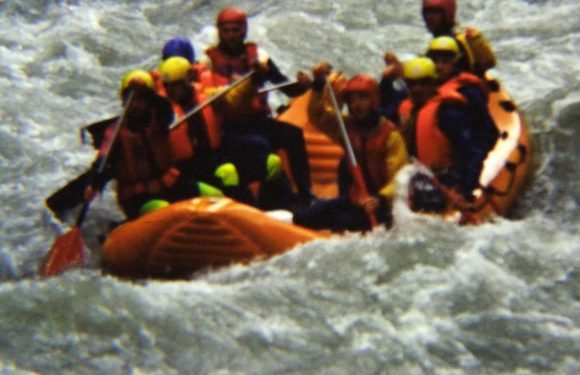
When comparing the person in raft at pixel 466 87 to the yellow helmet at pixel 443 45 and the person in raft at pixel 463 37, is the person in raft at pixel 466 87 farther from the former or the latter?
the person in raft at pixel 463 37

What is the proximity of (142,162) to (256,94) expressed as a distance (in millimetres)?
937

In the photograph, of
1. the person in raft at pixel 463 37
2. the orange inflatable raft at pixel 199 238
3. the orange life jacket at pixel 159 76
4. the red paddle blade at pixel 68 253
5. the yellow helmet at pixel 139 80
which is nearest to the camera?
the orange inflatable raft at pixel 199 238

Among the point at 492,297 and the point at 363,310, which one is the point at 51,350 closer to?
the point at 363,310

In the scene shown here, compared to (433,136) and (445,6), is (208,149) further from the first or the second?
(445,6)

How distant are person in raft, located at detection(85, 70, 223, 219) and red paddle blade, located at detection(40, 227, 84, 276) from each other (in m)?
0.22

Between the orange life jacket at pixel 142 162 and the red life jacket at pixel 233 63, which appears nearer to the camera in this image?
the orange life jacket at pixel 142 162

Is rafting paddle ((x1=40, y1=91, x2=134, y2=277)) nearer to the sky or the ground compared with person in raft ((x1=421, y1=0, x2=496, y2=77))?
nearer to the ground

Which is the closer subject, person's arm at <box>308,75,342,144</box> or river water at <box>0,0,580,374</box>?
river water at <box>0,0,580,374</box>

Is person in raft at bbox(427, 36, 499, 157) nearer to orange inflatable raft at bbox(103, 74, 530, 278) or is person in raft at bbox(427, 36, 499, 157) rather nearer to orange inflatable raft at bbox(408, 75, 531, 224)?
orange inflatable raft at bbox(408, 75, 531, 224)

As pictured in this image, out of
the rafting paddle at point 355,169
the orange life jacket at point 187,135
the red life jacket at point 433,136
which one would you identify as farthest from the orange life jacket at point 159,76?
the red life jacket at point 433,136

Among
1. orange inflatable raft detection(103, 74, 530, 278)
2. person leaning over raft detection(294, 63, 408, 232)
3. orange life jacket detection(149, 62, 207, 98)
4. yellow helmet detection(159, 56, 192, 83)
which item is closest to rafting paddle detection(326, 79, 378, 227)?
person leaning over raft detection(294, 63, 408, 232)

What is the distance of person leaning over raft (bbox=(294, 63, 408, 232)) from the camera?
18.5 feet

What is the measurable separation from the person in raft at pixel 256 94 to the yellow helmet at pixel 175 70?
41cm

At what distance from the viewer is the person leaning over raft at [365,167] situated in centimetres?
564
